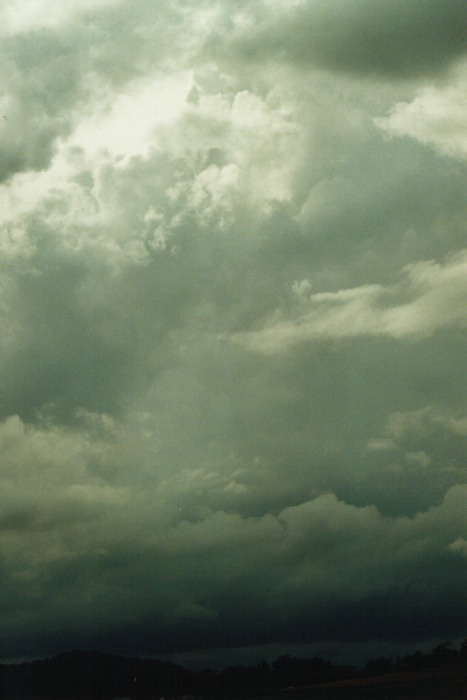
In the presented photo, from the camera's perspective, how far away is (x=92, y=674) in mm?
137250

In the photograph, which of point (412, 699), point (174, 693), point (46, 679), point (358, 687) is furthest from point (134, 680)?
point (412, 699)

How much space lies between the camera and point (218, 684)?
444 feet

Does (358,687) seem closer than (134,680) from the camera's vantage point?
Yes

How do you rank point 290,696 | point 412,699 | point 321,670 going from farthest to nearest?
1. point 321,670
2. point 290,696
3. point 412,699

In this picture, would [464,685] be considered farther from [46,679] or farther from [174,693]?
[46,679]

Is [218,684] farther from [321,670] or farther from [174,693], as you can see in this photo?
[321,670]

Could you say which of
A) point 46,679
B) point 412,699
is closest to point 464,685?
point 412,699

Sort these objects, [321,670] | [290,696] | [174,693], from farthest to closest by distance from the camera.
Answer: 1. [321,670]
2. [174,693]
3. [290,696]

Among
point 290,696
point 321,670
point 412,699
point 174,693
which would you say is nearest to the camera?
point 412,699

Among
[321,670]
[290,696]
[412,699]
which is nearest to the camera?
[412,699]

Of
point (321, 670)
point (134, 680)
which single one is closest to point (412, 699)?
point (321, 670)

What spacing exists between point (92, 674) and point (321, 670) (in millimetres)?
35134

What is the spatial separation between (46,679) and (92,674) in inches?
296

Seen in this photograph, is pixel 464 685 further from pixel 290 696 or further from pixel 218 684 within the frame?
pixel 218 684
